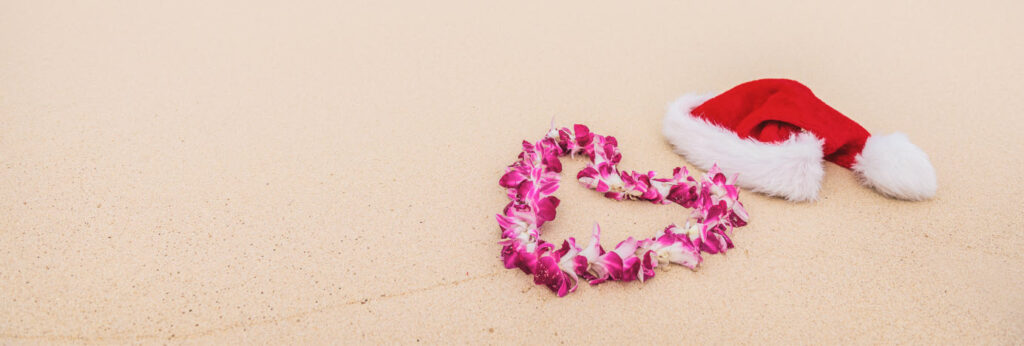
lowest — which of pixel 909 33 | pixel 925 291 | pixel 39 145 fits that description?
pixel 925 291

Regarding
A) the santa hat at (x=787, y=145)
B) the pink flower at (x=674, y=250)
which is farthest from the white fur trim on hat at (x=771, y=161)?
the pink flower at (x=674, y=250)

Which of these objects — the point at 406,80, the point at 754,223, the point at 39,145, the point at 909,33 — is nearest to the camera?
the point at 754,223

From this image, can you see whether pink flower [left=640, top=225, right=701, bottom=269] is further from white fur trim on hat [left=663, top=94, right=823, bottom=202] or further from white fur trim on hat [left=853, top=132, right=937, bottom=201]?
white fur trim on hat [left=853, top=132, right=937, bottom=201]

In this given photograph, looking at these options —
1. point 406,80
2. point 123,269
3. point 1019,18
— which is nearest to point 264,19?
point 406,80

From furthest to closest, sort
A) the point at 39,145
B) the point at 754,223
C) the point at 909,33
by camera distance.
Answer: the point at 909,33 < the point at 39,145 < the point at 754,223

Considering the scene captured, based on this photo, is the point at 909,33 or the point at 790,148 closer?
the point at 790,148

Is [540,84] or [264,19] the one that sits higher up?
[264,19]

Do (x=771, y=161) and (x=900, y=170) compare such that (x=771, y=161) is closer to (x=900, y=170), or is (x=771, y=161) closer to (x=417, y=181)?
(x=900, y=170)

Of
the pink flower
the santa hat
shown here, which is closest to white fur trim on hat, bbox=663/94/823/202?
the santa hat

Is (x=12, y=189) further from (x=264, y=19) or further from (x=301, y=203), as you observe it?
(x=264, y=19)
